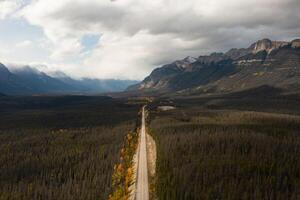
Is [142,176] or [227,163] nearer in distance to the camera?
[142,176]

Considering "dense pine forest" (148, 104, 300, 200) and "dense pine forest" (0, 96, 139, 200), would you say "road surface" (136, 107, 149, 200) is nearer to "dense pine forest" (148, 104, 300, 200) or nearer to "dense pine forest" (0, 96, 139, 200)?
"dense pine forest" (148, 104, 300, 200)

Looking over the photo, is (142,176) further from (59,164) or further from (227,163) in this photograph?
(59,164)

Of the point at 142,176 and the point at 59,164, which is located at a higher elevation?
the point at 142,176

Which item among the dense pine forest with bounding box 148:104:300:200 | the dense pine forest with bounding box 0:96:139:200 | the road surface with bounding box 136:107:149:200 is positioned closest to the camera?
the road surface with bounding box 136:107:149:200

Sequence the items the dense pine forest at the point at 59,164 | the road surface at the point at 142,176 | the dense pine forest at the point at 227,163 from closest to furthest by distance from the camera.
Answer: the road surface at the point at 142,176, the dense pine forest at the point at 227,163, the dense pine forest at the point at 59,164

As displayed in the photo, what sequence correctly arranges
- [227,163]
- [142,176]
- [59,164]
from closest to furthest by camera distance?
[142,176] < [227,163] < [59,164]

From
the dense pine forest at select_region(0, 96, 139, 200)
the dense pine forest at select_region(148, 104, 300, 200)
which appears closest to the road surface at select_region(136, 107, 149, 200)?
the dense pine forest at select_region(148, 104, 300, 200)

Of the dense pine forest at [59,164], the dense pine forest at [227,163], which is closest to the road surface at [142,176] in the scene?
the dense pine forest at [227,163]

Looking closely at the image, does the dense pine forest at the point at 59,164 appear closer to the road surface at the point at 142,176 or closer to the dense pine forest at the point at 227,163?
the road surface at the point at 142,176

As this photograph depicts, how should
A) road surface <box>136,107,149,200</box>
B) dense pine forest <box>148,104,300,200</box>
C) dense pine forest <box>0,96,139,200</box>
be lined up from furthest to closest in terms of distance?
dense pine forest <box>0,96,139,200</box>, dense pine forest <box>148,104,300,200</box>, road surface <box>136,107,149,200</box>

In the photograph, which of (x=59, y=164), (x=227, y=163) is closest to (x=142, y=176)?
(x=227, y=163)
